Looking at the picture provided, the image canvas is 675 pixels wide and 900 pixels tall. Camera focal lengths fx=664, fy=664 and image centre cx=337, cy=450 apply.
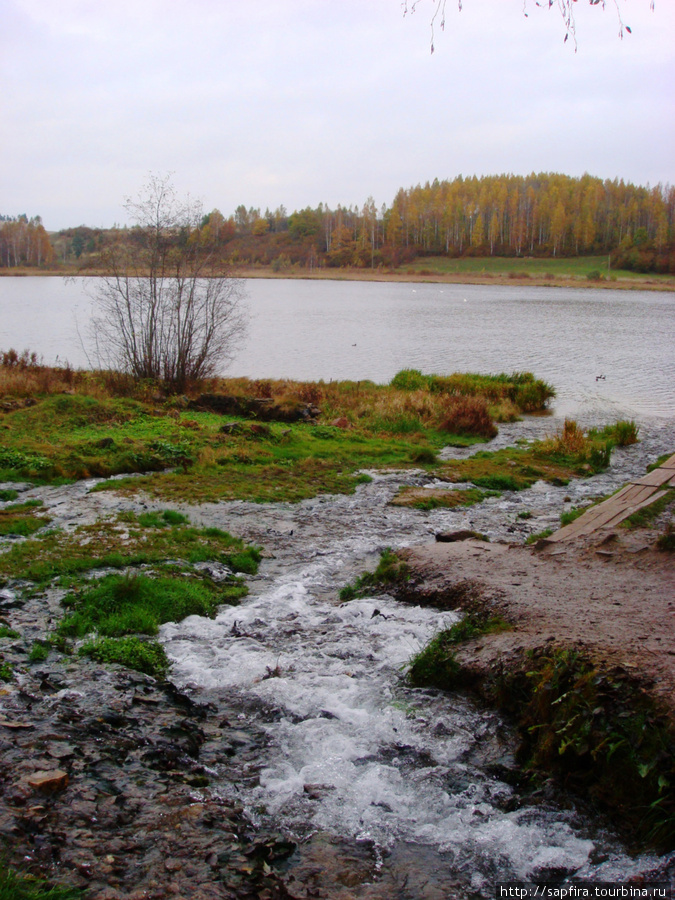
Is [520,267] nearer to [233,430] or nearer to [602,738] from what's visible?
[233,430]

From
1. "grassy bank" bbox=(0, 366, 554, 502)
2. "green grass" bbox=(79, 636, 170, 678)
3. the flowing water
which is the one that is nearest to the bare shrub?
"grassy bank" bbox=(0, 366, 554, 502)

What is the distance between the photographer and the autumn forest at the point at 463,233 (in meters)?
130

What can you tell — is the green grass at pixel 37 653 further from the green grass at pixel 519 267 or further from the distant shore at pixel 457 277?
the green grass at pixel 519 267

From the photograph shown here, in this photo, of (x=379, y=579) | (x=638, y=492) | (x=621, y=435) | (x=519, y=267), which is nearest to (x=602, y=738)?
(x=379, y=579)

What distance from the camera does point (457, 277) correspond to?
118m

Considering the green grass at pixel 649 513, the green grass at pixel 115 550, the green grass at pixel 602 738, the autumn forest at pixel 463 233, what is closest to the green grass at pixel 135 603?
the green grass at pixel 115 550

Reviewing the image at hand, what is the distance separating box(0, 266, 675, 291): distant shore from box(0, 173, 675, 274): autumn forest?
6.40 meters

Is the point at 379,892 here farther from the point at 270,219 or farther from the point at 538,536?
the point at 270,219

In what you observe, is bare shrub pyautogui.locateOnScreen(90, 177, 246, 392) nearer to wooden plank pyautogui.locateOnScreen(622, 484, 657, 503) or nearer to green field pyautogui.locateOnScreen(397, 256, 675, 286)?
wooden plank pyautogui.locateOnScreen(622, 484, 657, 503)

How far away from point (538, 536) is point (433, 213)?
509 feet

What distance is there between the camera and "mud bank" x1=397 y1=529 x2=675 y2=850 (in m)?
4.20

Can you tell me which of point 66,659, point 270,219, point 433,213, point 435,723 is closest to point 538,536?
point 435,723

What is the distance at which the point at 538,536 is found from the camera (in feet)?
31.9

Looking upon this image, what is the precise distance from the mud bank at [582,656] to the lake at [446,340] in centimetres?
1744
